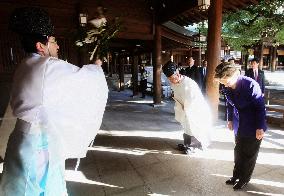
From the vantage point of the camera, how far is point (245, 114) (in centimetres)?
384

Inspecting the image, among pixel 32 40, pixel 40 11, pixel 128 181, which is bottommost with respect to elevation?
pixel 128 181

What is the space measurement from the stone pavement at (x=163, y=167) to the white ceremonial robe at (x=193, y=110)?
1.55 ft

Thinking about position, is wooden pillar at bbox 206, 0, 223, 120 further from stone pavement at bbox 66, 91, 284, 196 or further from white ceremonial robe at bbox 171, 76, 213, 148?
white ceremonial robe at bbox 171, 76, 213, 148

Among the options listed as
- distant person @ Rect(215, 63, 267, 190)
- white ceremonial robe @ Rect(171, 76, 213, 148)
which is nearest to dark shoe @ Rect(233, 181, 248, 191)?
distant person @ Rect(215, 63, 267, 190)

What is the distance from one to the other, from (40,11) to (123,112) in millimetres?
9005

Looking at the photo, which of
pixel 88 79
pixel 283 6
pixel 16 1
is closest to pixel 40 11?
pixel 88 79

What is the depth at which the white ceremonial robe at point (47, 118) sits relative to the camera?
207cm

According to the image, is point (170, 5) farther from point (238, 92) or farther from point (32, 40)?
point (32, 40)

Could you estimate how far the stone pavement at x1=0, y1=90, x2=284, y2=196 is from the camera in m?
4.16

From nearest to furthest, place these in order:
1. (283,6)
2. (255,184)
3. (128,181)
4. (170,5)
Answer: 1. (255,184)
2. (128,181)
3. (170,5)
4. (283,6)

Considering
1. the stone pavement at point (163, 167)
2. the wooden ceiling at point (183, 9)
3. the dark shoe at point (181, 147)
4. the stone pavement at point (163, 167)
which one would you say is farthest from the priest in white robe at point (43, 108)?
the wooden ceiling at point (183, 9)

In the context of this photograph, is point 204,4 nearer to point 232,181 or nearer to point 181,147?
point 181,147

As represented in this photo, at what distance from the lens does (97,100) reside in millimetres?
2379

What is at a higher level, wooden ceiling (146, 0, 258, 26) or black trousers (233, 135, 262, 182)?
wooden ceiling (146, 0, 258, 26)
